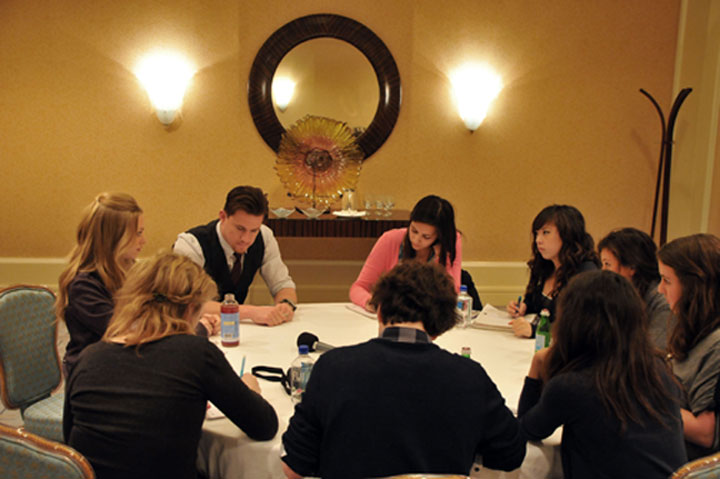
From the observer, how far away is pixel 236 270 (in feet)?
9.71

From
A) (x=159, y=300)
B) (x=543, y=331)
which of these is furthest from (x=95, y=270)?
(x=543, y=331)

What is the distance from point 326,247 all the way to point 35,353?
2.77 meters

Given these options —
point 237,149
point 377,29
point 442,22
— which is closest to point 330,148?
point 237,149

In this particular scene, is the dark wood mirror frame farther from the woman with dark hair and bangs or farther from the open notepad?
the open notepad

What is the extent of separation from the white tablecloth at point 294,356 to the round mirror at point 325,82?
2101 mm

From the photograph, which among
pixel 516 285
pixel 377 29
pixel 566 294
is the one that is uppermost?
pixel 377 29

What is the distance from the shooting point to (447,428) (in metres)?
1.30

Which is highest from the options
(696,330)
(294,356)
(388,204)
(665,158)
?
(665,158)

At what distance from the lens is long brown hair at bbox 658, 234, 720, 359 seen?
1752mm

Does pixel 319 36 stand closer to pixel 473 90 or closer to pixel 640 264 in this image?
pixel 473 90

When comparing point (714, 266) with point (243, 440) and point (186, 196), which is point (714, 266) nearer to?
point (243, 440)

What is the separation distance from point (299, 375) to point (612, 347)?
912 millimetres

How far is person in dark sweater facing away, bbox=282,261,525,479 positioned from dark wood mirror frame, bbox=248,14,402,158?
3.36 metres

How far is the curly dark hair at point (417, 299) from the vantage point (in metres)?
1.44
